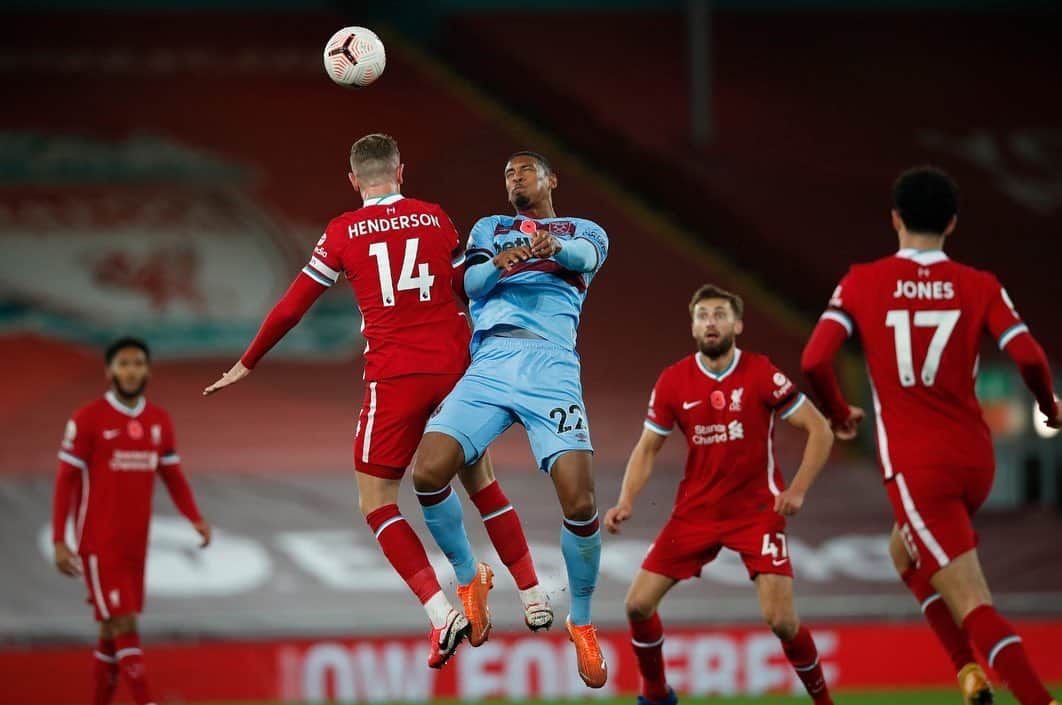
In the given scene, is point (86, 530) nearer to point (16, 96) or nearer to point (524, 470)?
point (524, 470)

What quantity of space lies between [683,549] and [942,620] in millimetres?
1420

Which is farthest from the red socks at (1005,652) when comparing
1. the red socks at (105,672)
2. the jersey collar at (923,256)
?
the red socks at (105,672)

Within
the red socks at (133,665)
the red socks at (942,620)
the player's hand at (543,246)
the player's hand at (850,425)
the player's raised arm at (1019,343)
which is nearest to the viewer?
the player's raised arm at (1019,343)

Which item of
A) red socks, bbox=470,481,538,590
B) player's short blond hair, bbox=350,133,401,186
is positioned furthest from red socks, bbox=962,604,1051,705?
player's short blond hair, bbox=350,133,401,186

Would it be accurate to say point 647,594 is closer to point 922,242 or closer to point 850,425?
point 850,425

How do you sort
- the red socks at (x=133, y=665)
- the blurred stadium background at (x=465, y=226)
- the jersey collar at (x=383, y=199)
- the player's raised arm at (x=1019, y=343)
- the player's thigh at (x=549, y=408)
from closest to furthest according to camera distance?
the player's raised arm at (x=1019, y=343), the player's thigh at (x=549, y=408), the jersey collar at (x=383, y=199), the red socks at (x=133, y=665), the blurred stadium background at (x=465, y=226)

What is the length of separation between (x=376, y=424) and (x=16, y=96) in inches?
449

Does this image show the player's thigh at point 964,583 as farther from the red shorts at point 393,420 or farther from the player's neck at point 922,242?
the red shorts at point 393,420

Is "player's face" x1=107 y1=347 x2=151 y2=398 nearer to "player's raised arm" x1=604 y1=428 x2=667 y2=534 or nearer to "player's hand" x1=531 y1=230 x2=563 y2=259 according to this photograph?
"player's raised arm" x1=604 y1=428 x2=667 y2=534

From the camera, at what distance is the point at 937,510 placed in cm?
603

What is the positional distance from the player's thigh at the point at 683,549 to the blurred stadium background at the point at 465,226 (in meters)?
4.03

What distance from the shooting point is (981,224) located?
1606 cm

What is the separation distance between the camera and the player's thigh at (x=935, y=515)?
602 cm

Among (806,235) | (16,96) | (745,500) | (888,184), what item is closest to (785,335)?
(806,235)
